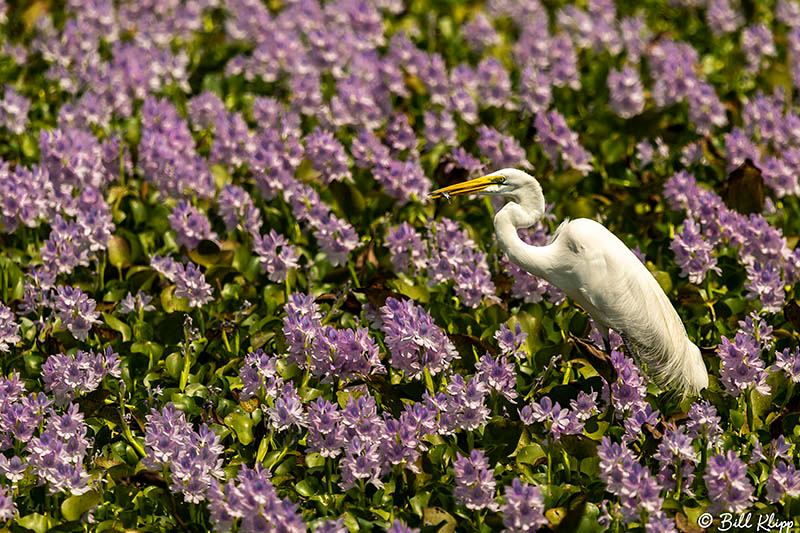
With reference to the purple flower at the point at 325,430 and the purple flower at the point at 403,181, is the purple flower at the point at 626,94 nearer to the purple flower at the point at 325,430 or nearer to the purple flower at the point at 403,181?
the purple flower at the point at 403,181

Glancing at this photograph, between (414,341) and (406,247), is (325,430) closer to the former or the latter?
(414,341)

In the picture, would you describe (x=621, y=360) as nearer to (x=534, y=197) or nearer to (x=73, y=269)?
(x=534, y=197)

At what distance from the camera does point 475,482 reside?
4.43 m

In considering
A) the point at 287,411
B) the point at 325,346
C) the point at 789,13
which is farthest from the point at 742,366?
the point at 789,13

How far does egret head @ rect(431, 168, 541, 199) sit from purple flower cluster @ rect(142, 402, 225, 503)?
1475mm

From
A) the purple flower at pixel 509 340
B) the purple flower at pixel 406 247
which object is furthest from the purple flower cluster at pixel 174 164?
the purple flower at pixel 509 340

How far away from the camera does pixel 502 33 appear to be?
372 inches

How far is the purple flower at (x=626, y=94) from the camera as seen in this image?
7781 millimetres

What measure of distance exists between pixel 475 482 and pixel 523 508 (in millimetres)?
214

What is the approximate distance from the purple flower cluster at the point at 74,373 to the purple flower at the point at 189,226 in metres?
1.21

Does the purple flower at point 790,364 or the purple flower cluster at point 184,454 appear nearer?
the purple flower cluster at point 184,454

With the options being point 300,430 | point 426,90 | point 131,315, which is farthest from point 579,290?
point 426,90

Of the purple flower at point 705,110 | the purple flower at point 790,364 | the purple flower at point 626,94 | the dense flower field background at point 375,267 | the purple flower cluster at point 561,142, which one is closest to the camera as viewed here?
the dense flower field background at point 375,267

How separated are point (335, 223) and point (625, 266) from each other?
1.59m
